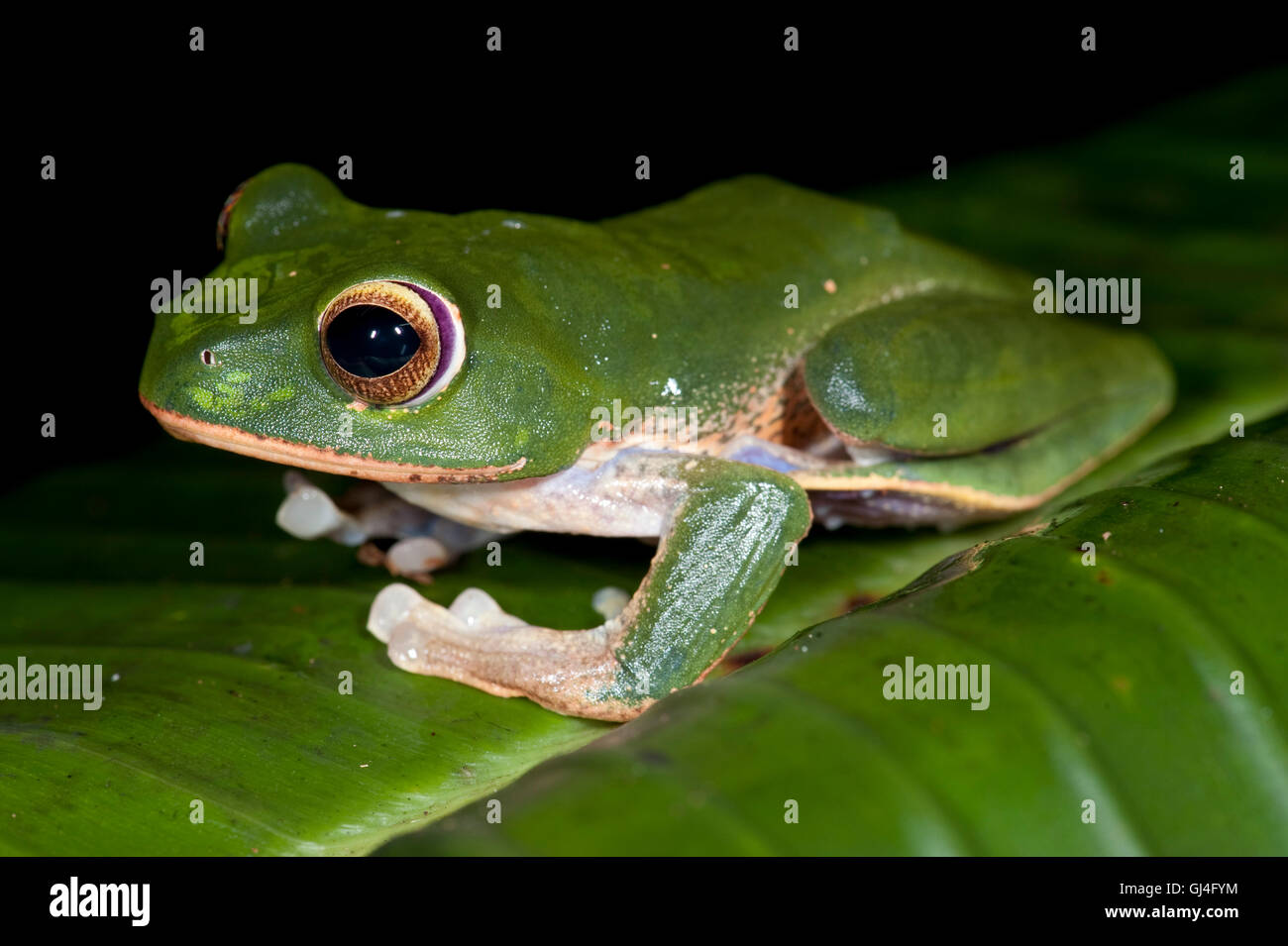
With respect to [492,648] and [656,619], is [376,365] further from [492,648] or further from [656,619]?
[656,619]

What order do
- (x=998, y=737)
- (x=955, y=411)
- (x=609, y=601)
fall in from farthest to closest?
(x=955, y=411) < (x=609, y=601) < (x=998, y=737)

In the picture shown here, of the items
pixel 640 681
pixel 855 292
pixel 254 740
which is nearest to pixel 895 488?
pixel 855 292

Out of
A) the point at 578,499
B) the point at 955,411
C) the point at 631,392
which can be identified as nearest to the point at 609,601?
the point at 578,499

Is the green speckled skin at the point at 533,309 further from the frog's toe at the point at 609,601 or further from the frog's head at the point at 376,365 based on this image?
the frog's toe at the point at 609,601

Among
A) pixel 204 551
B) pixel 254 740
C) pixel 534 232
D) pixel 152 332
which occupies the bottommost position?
pixel 254 740

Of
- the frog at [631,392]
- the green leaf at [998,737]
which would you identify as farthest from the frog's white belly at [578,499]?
the green leaf at [998,737]

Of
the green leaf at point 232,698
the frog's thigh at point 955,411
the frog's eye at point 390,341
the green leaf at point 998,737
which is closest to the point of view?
the green leaf at point 998,737

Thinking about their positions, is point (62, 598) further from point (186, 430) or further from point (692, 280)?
point (692, 280)
